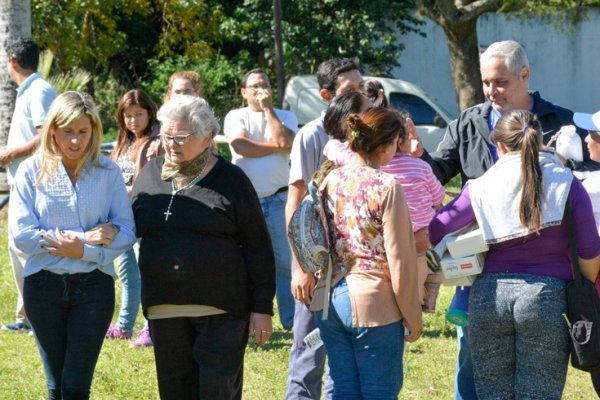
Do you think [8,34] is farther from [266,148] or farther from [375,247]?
[375,247]

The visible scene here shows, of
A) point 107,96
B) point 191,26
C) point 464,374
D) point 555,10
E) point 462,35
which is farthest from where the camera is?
point 555,10

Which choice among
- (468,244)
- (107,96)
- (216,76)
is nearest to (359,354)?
(468,244)

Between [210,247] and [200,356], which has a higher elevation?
[210,247]

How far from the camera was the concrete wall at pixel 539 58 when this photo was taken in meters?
28.5

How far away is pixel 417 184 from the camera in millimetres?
4926

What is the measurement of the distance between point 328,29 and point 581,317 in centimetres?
2082

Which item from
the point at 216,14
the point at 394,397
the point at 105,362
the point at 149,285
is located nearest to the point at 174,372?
the point at 149,285

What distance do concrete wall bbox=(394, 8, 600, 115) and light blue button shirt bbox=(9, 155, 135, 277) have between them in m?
23.7

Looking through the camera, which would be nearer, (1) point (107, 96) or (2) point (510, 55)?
(2) point (510, 55)

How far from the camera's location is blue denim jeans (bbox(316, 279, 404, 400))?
14.2 ft

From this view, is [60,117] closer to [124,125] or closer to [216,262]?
[216,262]

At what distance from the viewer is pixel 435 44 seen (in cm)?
2861

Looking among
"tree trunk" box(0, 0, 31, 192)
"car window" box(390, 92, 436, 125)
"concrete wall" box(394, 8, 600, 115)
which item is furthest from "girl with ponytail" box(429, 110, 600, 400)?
"concrete wall" box(394, 8, 600, 115)

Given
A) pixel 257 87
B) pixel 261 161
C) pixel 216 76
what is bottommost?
pixel 261 161
